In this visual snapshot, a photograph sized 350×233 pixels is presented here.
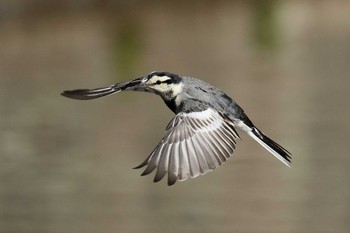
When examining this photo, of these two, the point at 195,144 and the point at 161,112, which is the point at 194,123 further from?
the point at 161,112

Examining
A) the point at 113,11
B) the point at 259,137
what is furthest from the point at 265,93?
the point at 259,137

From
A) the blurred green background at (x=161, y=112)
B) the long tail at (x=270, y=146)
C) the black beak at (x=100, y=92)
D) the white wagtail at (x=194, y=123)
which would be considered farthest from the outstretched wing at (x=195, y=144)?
the blurred green background at (x=161, y=112)

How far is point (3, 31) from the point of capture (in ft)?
53.1

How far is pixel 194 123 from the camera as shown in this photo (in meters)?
4.94

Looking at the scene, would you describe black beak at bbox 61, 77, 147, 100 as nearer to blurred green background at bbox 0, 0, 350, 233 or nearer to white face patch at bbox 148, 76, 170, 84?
white face patch at bbox 148, 76, 170, 84

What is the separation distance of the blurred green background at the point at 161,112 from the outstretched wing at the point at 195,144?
4.69 metres

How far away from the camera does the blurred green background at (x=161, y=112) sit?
10.1m

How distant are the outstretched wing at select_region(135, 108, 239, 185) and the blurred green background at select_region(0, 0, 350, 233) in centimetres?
469

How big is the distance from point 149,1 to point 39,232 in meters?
9.31

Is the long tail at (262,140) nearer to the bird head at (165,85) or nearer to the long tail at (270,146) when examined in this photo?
the long tail at (270,146)

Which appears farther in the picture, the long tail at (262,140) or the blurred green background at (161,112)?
the blurred green background at (161,112)

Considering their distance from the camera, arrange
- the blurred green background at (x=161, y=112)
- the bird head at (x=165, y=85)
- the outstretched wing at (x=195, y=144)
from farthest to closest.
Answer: the blurred green background at (x=161, y=112) → the bird head at (x=165, y=85) → the outstretched wing at (x=195, y=144)

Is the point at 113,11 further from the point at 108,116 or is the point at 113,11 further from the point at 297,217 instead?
the point at 297,217

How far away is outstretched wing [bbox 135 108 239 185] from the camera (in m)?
4.73
